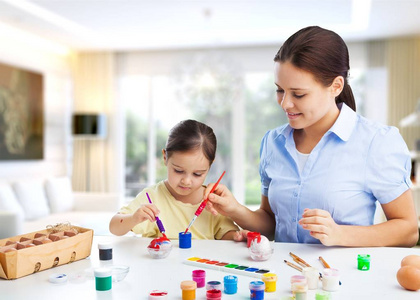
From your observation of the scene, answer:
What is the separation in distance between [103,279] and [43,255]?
26 centimetres

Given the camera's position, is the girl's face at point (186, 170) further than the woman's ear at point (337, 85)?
Yes

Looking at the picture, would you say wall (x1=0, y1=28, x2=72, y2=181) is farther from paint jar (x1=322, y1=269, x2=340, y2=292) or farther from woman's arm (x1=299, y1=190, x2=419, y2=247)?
paint jar (x1=322, y1=269, x2=340, y2=292)

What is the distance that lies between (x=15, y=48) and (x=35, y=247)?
5275 millimetres

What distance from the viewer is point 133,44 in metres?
6.62

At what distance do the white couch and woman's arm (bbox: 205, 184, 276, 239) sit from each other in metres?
3.07

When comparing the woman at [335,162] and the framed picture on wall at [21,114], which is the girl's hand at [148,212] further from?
the framed picture on wall at [21,114]

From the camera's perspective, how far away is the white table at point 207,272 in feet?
3.47

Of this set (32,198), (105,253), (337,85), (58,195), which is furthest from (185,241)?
(58,195)

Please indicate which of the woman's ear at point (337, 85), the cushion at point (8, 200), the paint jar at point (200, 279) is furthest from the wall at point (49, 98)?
the paint jar at point (200, 279)

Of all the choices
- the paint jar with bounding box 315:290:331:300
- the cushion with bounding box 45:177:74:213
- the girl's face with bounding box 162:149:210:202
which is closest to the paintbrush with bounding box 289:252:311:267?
the paint jar with bounding box 315:290:331:300

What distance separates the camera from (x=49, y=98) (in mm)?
6602

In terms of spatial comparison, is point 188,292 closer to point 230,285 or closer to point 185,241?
point 230,285

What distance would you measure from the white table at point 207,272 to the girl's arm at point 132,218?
0.18 ft

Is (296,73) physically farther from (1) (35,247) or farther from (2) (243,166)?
(2) (243,166)
